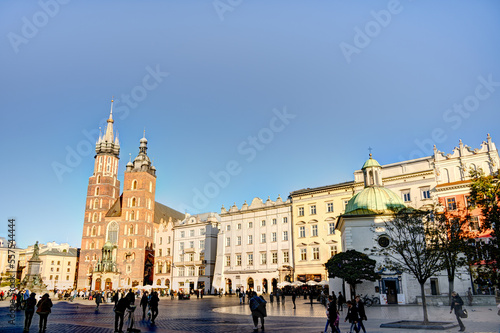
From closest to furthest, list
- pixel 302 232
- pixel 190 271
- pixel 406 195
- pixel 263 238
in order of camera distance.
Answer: pixel 406 195
pixel 302 232
pixel 263 238
pixel 190 271

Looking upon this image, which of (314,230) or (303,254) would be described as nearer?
(314,230)

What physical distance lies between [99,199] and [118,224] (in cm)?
1059

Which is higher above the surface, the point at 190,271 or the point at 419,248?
the point at 419,248

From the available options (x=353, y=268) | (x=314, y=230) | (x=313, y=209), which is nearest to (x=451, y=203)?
(x=314, y=230)

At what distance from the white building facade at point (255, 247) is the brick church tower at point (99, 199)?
38132mm

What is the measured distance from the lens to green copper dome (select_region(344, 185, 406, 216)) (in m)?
36.5

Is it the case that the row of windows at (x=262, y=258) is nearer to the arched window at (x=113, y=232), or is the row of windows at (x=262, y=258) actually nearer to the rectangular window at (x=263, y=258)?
the rectangular window at (x=263, y=258)

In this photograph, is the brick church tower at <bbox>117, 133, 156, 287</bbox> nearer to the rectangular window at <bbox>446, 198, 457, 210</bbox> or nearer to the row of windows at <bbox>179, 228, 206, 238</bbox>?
the row of windows at <bbox>179, 228, 206, 238</bbox>

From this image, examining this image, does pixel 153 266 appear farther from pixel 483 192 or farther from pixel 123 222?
pixel 483 192

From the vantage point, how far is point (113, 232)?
289ft

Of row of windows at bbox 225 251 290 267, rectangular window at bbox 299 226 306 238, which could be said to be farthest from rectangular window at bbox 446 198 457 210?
row of windows at bbox 225 251 290 267

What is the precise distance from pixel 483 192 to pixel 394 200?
1567cm

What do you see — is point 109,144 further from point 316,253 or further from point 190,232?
point 316,253

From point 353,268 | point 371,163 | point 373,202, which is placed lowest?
point 353,268
